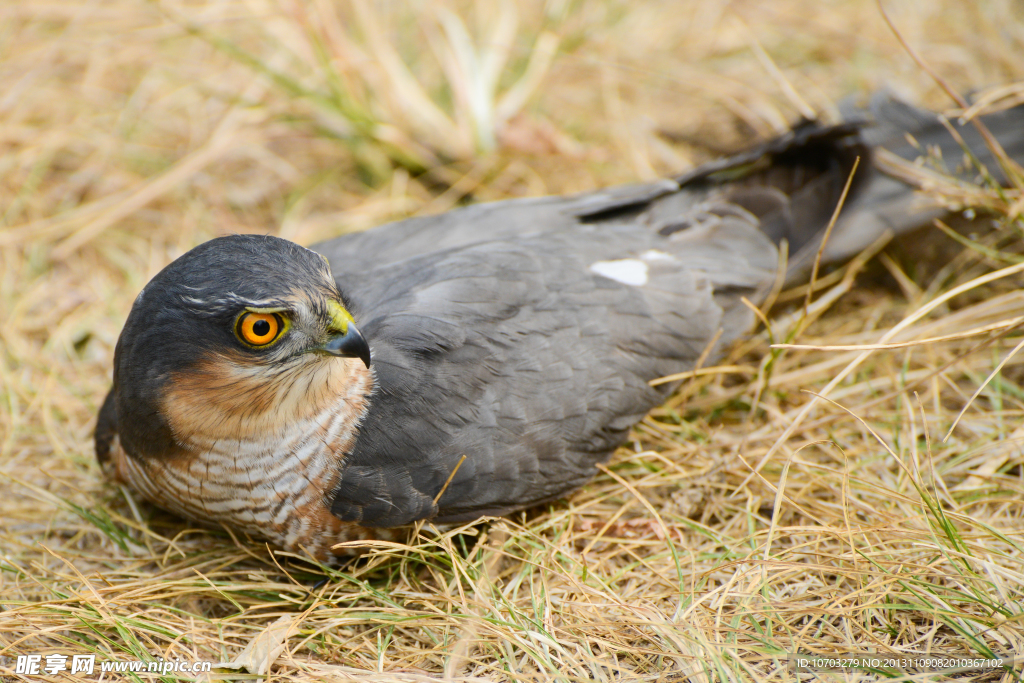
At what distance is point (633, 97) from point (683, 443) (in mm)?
3080

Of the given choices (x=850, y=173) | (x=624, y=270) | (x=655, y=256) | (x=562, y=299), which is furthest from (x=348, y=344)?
(x=850, y=173)

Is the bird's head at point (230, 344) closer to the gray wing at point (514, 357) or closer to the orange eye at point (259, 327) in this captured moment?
the orange eye at point (259, 327)

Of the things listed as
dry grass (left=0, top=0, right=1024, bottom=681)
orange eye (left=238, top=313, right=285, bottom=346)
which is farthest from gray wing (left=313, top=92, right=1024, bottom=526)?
orange eye (left=238, top=313, right=285, bottom=346)

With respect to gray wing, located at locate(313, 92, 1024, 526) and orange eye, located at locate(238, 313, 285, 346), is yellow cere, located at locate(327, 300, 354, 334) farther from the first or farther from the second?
gray wing, located at locate(313, 92, 1024, 526)

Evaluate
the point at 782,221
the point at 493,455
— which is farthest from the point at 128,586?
the point at 782,221

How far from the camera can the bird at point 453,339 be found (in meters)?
2.34

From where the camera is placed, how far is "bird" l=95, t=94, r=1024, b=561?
2.34m

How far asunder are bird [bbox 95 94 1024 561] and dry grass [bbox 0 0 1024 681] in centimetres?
24

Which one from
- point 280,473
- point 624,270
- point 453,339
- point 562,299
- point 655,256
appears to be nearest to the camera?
point 280,473

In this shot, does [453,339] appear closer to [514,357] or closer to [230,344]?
[514,357]

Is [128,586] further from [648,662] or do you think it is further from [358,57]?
[358,57]

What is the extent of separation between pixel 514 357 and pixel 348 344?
2.31ft

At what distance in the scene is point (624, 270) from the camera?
3229 mm

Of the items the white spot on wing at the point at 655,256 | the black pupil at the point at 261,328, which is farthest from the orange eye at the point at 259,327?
the white spot on wing at the point at 655,256
